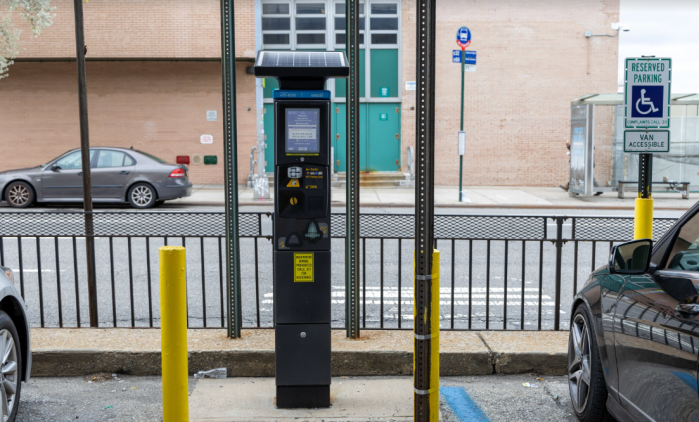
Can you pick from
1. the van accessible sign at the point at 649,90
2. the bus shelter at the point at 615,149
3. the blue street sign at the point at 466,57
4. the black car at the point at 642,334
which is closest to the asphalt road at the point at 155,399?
the black car at the point at 642,334

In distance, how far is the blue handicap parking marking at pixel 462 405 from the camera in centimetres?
411

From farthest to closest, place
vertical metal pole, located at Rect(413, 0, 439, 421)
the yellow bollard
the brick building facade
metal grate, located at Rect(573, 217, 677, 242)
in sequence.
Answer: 1. the brick building facade
2. metal grate, located at Rect(573, 217, 677, 242)
3. the yellow bollard
4. vertical metal pole, located at Rect(413, 0, 439, 421)

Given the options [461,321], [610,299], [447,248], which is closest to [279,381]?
[610,299]

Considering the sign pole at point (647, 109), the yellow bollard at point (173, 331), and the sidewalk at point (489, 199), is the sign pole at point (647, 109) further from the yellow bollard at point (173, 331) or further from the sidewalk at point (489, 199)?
the sidewalk at point (489, 199)

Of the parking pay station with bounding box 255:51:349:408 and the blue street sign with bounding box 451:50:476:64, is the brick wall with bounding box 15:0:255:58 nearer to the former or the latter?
the blue street sign with bounding box 451:50:476:64

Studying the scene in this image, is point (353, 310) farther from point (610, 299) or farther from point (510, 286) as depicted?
point (510, 286)

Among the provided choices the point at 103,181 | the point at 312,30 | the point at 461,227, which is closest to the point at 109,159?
the point at 103,181

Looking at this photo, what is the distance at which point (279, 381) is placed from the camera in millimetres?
4156

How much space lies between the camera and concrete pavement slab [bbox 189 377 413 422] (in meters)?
4.09

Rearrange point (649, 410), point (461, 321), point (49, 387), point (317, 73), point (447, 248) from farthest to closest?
point (447, 248) < point (461, 321) < point (49, 387) < point (317, 73) < point (649, 410)

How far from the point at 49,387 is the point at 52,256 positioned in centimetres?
599

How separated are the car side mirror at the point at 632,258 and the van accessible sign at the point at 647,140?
2.06m

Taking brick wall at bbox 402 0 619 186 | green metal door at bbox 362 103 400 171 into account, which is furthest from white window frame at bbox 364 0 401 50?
green metal door at bbox 362 103 400 171

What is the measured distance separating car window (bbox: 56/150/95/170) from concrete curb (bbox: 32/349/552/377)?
41.0 feet
